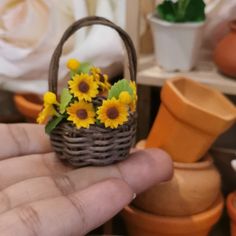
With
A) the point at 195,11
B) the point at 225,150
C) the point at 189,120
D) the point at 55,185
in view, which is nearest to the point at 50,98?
the point at 55,185

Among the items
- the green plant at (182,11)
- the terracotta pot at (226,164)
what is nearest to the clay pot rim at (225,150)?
the terracotta pot at (226,164)

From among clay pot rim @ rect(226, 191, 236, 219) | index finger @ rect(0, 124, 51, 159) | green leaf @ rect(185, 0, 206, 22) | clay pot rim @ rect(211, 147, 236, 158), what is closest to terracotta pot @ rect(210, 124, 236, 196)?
clay pot rim @ rect(211, 147, 236, 158)

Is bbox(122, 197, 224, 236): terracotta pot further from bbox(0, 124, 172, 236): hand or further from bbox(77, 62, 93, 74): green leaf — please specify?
bbox(77, 62, 93, 74): green leaf

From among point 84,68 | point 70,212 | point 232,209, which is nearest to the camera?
point 70,212

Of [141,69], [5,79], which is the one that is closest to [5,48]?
[5,79]

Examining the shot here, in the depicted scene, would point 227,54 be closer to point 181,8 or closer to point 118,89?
point 181,8
